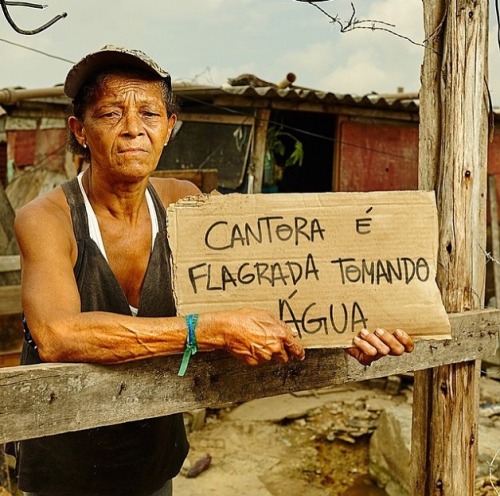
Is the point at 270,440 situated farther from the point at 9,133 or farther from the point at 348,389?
the point at 9,133

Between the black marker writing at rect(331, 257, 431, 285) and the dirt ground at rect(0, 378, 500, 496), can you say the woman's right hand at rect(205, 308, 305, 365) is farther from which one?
the dirt ground at rect(0, 378, 500, 496)

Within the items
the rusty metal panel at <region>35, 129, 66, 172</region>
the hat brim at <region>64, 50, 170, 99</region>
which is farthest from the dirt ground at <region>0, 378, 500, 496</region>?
the rusty metal panel at <region>35, 129, 66, 172</region>

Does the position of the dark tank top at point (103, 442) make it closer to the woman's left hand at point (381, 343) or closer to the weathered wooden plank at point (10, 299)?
the woman's left hand at point (381, 343)

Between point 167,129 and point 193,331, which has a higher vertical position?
point 167,129

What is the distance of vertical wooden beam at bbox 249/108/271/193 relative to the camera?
6.80m

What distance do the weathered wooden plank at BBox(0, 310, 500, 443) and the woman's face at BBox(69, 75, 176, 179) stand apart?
57 cm

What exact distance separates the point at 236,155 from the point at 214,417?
122 inches

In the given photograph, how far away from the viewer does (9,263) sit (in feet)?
14.4

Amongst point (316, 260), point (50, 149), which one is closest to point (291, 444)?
point (316, 260)

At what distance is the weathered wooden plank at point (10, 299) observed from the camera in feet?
14.3

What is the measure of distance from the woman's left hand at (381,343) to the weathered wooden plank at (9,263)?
11.5 feet

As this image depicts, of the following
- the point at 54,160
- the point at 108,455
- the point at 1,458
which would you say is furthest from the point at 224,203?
the point at 54,160

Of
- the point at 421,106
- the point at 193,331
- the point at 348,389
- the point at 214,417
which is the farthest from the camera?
the point at 348,389

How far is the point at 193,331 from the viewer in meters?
1.41
